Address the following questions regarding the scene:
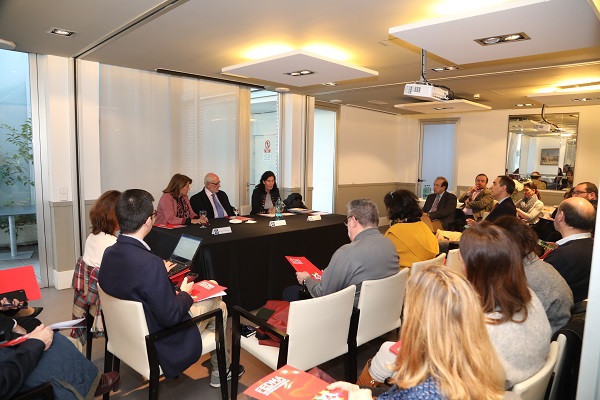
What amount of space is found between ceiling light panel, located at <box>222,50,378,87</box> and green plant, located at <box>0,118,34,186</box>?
2397mm

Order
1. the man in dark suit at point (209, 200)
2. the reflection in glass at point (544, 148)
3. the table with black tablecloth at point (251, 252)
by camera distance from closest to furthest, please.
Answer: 1. the table with black tablecloth at point (251, 252)
2. the man in dark suit at point (209, 200)
3. the reflection in glass at point (544, 148)

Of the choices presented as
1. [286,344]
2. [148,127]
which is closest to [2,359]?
[286,344]

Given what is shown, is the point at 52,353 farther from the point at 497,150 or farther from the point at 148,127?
the point at 497,150

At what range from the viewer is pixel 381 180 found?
9250 millimetres

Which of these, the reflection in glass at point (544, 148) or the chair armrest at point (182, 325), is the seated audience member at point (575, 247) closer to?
the chair armrest at point (182, 325)

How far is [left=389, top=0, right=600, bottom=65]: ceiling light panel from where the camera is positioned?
2.30 m

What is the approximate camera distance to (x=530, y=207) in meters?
5.68

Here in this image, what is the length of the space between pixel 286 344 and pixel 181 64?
149 inches

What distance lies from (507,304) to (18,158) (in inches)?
196

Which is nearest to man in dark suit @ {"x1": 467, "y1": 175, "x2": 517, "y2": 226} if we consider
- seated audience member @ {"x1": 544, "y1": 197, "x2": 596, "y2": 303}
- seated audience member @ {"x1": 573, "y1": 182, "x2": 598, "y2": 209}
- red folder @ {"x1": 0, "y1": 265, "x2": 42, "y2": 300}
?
seated audience member @ {"x1": 573, "y1": 182, "x2": 598, "y2": 209}

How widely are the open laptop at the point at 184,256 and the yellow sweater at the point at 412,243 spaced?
5.17 feet

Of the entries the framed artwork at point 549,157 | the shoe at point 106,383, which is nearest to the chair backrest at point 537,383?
the shoe at point 106,383

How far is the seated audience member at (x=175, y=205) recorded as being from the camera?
167 inches

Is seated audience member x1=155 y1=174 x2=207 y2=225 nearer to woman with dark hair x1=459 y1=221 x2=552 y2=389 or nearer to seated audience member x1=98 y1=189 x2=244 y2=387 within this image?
seated audience member x1=98 y1=189 x2=244 y2=387
